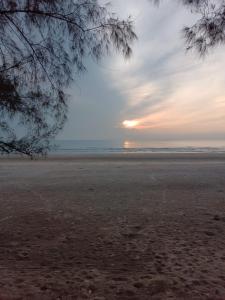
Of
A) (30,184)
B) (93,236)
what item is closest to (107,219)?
(93,236)

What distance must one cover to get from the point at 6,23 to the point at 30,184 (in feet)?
32.1

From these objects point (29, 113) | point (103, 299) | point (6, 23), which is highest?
point (6, 23)

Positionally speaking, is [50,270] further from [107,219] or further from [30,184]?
[30,184]

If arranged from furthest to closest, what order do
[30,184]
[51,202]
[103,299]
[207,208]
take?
1. [30,184]
2. [51,202]
3. [207,208]
4. [103,299]

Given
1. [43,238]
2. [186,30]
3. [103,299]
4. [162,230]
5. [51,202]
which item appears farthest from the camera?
[51,202]

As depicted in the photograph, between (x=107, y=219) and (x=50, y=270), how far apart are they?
3157 millimetres

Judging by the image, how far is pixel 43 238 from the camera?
6602mm

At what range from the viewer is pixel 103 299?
410cm

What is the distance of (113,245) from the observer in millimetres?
6145

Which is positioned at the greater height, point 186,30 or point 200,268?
point 186,30

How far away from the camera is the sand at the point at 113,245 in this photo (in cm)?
439

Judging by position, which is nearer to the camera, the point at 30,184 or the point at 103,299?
the point at 103,299

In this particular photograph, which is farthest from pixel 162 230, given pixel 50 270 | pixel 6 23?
pixel 6 23

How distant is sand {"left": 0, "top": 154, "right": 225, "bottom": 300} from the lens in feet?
14.4
